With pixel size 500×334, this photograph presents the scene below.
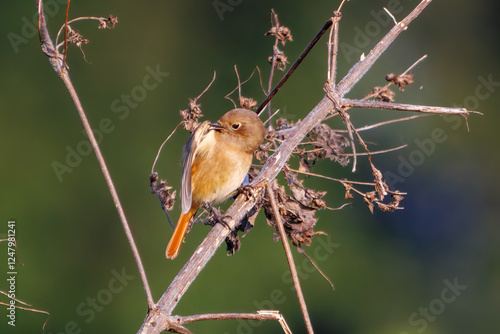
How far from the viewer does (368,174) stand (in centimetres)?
559

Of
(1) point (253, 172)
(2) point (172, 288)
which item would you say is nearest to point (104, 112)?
(1) point (253, 172)

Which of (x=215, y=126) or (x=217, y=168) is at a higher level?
(x=215, y=126)

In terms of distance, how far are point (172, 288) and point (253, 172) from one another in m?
0.94
